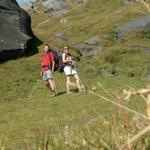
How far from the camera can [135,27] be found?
6191 cm

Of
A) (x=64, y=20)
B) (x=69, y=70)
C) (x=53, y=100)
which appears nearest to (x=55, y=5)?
(x=64, y=20)

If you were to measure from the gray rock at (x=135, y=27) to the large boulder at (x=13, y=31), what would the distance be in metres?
14.8

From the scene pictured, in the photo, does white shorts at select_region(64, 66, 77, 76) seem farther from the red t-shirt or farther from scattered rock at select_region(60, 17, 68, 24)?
scattered rock at select_region(60, 17, 68, 24)

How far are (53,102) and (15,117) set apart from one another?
4.10 m

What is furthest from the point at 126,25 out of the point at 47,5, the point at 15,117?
the point at 47,5

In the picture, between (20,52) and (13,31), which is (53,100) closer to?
(20,52)

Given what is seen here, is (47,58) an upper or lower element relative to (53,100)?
upper

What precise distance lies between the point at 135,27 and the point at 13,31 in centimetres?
2145

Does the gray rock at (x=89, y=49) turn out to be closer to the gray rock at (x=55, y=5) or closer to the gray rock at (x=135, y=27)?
the gray rock at (x=135, y=27)

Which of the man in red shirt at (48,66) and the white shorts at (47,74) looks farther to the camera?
the white shorts at (47,74)

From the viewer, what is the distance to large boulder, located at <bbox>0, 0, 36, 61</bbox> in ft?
136

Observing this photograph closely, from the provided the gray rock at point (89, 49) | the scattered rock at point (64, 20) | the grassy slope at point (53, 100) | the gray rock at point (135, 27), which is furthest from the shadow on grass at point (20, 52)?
the scattered rock at point (64, 20)

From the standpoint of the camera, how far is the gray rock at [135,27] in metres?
60.2

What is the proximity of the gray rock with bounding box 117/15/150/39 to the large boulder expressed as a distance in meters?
14.8
